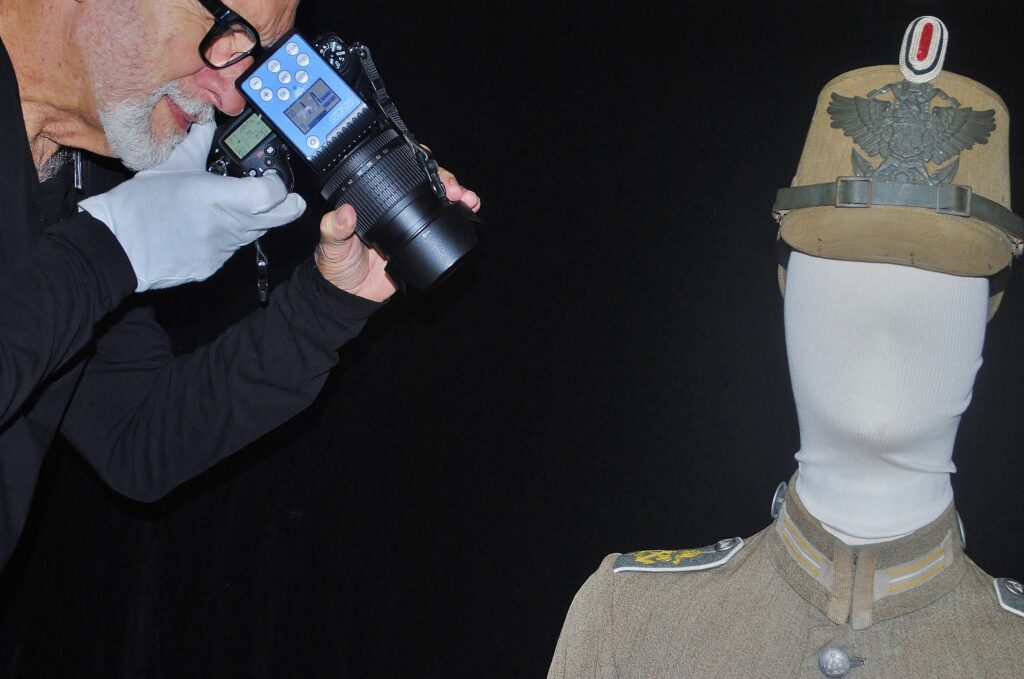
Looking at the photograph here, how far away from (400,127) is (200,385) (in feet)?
1.31

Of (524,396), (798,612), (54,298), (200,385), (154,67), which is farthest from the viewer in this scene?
(524,396)

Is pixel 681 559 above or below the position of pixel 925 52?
below

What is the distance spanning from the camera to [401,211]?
1070 mm

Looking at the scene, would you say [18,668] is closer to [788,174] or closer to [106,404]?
[106,404]

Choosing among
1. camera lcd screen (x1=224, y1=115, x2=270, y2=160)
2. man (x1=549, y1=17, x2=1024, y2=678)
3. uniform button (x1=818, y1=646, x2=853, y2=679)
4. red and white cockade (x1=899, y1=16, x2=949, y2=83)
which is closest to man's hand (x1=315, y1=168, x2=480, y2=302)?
camera lcd screen (x1=224, y1=115, x2=270, y2=160)

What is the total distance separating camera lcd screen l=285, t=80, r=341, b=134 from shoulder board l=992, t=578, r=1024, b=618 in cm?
79

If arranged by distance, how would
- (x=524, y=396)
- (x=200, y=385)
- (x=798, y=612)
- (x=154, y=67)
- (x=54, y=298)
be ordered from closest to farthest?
(x=54, y=298), (x=798, y=612), (x=154, y=67), (x=200, y=385), (x=524, y=396)

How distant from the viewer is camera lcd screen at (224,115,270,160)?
44.8 inches

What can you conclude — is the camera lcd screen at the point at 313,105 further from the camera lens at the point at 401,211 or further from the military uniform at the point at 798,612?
the military uniform at the point at 798,612

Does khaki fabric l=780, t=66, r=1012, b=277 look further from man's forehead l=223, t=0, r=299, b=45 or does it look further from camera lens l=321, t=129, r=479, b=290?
man's forehead l=223, t=0, r=299, b=45

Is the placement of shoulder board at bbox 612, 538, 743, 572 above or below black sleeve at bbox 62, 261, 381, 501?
below

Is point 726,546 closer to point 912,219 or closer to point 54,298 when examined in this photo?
point 912,219

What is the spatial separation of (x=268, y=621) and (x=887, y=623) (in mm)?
1120

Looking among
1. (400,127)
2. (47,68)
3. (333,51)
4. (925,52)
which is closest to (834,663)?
(925,52)
